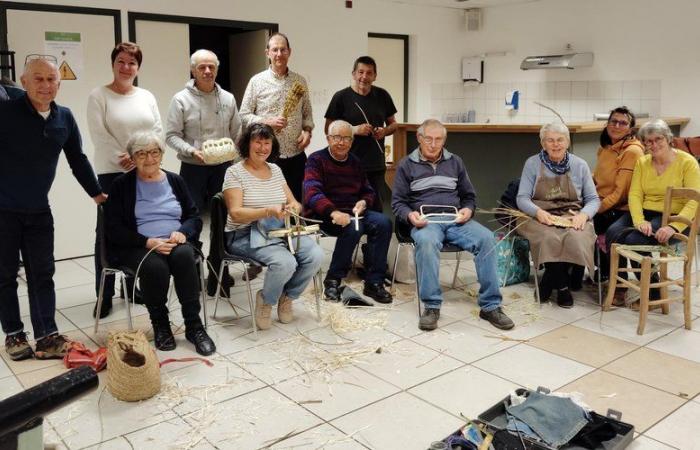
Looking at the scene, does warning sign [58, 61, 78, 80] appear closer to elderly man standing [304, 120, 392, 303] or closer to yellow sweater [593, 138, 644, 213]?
elderly man standing [304, 120, 392, 303]

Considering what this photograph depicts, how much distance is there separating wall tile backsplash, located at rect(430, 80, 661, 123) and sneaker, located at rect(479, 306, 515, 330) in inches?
159

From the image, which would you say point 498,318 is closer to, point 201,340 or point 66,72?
point 201,340

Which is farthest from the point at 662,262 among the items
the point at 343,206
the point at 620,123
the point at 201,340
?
the point at 201,340

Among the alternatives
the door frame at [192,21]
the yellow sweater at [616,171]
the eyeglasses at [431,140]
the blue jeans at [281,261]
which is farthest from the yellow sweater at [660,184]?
the door frame at [192,21]

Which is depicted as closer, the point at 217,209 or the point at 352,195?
the point at 217,209

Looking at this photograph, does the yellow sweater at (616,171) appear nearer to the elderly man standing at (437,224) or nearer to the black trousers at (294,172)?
the elderly man standing at (437,224)

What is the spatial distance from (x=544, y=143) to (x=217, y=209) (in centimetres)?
193

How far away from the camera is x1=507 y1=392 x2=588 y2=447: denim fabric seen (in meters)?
2.19

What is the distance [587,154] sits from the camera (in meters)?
4.76

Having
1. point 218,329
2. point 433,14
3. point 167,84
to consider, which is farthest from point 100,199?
point 433,14

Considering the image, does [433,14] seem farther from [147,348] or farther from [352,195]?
[147,348]

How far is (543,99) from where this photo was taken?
24.1 feet

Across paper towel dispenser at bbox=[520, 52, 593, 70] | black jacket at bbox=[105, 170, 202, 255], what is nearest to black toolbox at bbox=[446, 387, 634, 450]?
black jacket at bbox=[105, 170, 202, 255]

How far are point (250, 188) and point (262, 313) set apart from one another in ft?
2.15
